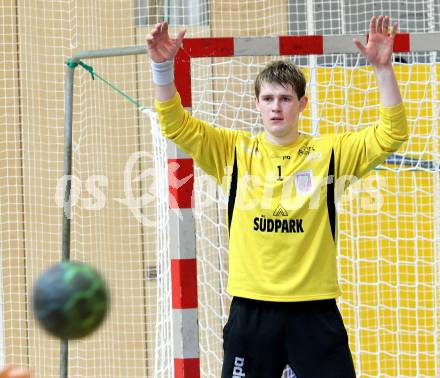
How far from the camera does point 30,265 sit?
5.11m

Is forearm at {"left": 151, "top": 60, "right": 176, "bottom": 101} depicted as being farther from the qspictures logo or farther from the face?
the qspictures logo

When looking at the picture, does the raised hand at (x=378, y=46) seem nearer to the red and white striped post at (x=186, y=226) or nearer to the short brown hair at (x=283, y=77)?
the short brown hair at (x=283, y=77)

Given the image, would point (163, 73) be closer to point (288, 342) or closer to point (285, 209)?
point (285, 209)

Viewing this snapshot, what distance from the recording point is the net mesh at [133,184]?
16.0ft

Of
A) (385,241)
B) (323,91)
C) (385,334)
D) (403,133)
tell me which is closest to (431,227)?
(385,241)

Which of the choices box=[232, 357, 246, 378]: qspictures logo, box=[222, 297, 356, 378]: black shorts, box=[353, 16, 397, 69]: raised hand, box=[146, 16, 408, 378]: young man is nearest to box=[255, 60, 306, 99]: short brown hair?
box=[146, 16, 408, 378]: young man

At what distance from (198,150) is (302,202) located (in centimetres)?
40

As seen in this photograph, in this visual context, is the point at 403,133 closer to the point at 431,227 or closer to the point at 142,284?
the point at 431,227

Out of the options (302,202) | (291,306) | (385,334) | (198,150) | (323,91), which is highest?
(323,91)

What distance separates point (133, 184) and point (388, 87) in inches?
100

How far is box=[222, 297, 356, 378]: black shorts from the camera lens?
9.46ft

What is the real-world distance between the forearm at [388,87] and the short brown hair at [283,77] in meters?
0.29

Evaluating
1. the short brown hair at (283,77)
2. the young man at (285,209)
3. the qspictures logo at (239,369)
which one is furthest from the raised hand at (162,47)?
the qspictures logo at (239,369)

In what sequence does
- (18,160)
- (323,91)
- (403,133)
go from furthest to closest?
(18,160) → (323,91) → (403,133)
